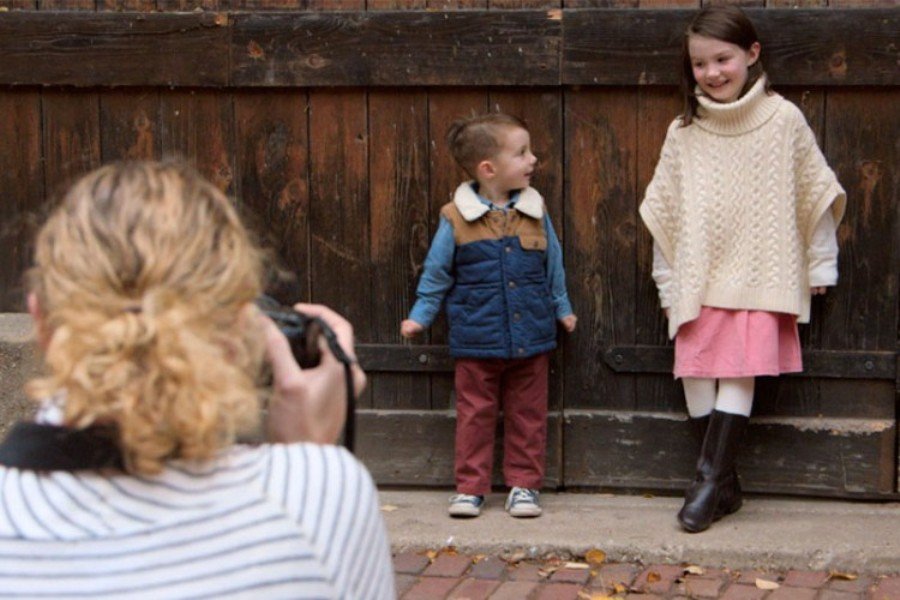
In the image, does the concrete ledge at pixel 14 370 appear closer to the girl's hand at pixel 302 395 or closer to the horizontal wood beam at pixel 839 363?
the horizontal wood beam at pixel 839 363

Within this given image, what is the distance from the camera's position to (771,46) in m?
4.79

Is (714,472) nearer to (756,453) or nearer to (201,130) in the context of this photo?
(756,453)

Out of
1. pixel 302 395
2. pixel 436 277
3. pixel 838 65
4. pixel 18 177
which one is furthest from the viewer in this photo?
pixel 18 177

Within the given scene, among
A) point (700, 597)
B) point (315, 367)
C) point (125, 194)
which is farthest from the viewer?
point (700, 597)

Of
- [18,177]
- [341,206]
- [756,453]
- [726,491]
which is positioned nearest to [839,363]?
[756,453]

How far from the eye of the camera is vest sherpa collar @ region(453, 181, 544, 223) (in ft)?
15.8

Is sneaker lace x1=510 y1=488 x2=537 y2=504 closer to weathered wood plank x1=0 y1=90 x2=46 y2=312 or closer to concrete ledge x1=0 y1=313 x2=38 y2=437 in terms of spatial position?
concrete ledge x1=0 y1=313 x2=38 y2=437

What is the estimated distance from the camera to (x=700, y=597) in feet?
14.0

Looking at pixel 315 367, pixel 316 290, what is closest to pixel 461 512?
pixel 316 290

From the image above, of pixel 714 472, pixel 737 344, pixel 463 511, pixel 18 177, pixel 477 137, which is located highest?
pixel 477 137

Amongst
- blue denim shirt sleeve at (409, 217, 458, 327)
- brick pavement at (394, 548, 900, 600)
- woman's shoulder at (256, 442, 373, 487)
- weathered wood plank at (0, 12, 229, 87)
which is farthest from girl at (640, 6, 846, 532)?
woman's shoulder at (256, 442, 373, 487)

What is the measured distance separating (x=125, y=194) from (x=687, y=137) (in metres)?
3.48

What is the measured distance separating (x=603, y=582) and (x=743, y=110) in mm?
1554

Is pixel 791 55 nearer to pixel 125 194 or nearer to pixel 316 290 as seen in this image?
pixel 316 290
